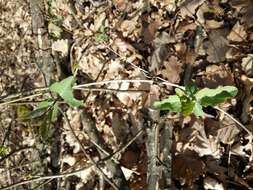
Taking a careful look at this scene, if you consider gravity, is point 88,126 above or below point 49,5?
below

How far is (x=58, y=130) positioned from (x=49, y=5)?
2.48 ft

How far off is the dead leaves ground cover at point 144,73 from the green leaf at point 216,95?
0.84m

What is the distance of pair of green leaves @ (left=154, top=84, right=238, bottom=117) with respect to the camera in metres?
0.98

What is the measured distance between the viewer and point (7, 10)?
8.64 feet

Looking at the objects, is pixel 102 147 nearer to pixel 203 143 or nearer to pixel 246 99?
pixel 203 143

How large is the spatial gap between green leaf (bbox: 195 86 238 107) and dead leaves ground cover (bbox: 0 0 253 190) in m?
0.84

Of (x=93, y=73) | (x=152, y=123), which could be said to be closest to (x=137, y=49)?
(x=93, y=73)

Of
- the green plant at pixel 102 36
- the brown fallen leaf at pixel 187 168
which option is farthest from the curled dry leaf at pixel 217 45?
the green plant at pixel 102 36

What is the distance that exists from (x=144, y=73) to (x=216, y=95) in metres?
1.03

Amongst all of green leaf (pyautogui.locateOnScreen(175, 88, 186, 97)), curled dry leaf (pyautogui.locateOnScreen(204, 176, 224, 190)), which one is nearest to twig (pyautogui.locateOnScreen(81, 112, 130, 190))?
curled dry leaf (pyautogui.locateOnScreen(204, 176, 224, 190))

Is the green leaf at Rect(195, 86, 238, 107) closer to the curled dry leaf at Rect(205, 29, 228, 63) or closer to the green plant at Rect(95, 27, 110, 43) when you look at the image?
the curled dry leaf at Rect(205, 29, 228, 63)

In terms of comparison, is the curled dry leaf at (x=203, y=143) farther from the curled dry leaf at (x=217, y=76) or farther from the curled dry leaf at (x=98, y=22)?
the curled dry leaf at (x=98, y=22)

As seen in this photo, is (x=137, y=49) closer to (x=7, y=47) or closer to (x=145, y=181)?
(x=145, y=181)

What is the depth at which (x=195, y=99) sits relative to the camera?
1.03m
